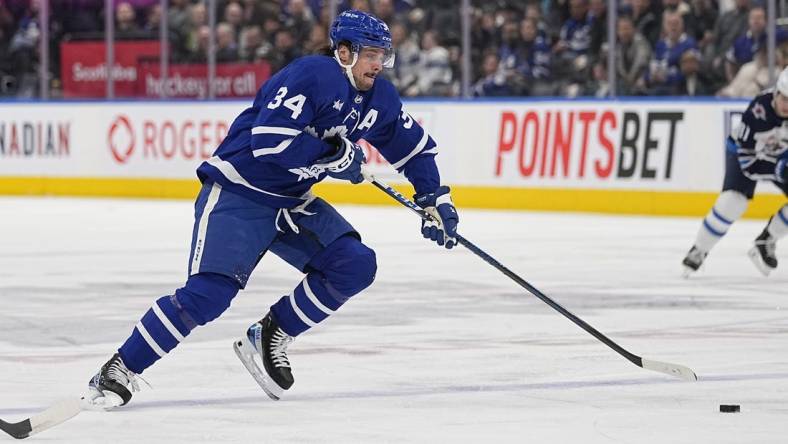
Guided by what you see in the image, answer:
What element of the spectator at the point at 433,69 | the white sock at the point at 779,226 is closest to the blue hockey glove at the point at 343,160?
the white sock at the point at 779,226

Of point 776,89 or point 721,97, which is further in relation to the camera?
point 721,97

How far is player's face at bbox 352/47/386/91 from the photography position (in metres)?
4.71

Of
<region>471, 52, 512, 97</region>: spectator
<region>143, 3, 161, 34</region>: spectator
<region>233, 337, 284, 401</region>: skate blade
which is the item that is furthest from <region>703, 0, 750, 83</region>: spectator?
<region>233, 337, 284, 401</region>: skate blade

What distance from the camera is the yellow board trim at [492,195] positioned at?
12531mm

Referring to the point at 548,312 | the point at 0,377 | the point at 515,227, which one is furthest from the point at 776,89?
the point at 0,377

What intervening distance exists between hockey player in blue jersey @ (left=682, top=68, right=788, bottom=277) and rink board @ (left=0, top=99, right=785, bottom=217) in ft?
11.4

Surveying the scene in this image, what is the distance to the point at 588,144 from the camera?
13.0 m

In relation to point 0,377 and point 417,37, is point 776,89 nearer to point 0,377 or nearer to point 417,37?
point 0,377

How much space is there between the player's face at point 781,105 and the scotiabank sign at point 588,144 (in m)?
4.26

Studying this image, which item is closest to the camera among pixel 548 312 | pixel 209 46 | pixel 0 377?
pixel 0 377

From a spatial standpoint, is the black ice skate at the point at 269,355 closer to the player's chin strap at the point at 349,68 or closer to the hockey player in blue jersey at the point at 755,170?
the player's chin strap at the point at 349,68

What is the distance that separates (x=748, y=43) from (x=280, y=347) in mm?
7897

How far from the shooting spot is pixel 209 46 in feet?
49.3

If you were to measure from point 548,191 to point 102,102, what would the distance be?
4.59 metres
